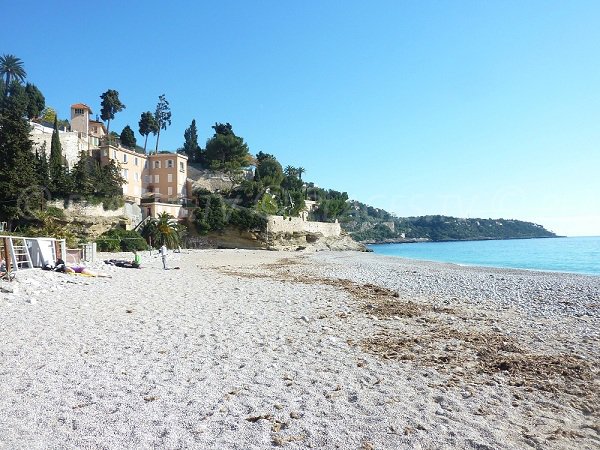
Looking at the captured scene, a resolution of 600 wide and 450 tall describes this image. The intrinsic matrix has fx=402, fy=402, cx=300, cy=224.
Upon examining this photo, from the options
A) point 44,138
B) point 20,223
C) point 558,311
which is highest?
point 44,138

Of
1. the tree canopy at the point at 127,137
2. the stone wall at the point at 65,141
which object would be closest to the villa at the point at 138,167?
the stone wall at the point at 65,141

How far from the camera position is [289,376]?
5031 mm

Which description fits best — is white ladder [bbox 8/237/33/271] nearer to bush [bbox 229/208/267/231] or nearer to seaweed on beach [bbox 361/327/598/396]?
seaweed on beach [bbox 361/327/598/396]

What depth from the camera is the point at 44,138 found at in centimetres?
4359

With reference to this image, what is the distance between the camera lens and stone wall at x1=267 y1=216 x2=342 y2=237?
55.5 metres

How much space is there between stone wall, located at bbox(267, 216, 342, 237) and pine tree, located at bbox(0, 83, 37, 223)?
92.1 feet

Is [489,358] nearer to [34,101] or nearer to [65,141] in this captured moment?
[65,141]

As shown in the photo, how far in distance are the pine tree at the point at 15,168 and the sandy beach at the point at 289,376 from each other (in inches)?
1086

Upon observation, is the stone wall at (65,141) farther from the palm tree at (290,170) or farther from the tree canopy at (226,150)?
the palm tree at (290,170)

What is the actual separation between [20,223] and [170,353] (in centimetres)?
3518

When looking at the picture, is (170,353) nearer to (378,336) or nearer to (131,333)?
(131,333)

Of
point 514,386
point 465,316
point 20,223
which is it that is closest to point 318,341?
point 514,386

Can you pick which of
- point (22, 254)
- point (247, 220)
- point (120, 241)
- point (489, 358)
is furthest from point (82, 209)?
point (489, 358)

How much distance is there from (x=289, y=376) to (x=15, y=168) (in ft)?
121
